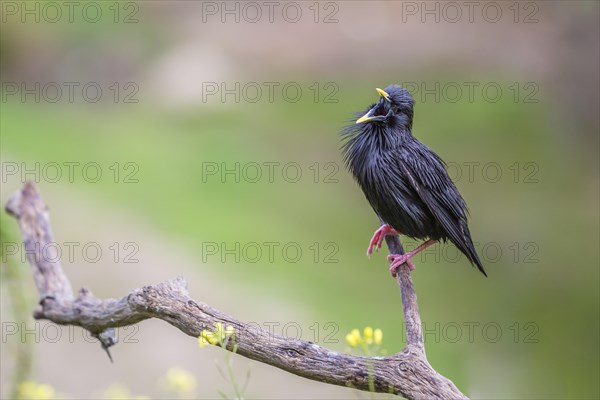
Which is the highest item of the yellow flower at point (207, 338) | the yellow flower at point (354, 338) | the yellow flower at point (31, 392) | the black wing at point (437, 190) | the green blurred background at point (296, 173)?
the green blurred background at point (296, 173)

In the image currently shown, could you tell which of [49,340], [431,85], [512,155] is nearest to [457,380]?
[49,340]

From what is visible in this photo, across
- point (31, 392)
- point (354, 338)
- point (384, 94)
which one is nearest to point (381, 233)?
point (384, 94)

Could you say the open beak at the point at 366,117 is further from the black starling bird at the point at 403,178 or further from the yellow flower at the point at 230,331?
the yellow flower at the point at 230,331

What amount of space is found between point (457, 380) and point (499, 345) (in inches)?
45.6

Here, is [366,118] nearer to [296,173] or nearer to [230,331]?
[230,331]

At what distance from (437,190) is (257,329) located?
132cm

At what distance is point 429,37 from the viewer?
12.7m

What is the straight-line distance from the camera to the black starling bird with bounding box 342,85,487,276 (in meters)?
3.69

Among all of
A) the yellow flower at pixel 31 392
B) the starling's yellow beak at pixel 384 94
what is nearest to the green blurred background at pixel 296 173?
the yellow flower at pixel 31 392

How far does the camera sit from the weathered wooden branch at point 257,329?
8.52 ft

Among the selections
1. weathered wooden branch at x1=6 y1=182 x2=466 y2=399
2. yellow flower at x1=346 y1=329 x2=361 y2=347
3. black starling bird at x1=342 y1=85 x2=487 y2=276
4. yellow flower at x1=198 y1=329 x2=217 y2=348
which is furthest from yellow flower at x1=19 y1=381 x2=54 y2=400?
black starling bird at x1=342 y1=85 x2=487 y2=276

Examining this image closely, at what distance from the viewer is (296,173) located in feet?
32.8

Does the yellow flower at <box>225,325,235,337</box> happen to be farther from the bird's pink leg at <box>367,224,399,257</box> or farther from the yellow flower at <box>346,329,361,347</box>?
the bird's pink leg at <box>367,224,399,257</box>

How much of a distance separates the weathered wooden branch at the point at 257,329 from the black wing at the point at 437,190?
1.23 feet
